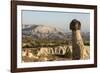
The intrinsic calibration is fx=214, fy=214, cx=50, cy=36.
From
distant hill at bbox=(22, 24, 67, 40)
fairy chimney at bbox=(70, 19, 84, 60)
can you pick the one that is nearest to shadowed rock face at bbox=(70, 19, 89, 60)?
fairy chimney at bbox=(70, 19, 84, 60)

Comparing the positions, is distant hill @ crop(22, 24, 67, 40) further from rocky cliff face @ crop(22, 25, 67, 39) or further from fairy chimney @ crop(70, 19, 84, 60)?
fairy chimney @ crop(70, 19, 84, 60)

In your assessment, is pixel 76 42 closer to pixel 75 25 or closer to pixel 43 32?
pixel 75 25

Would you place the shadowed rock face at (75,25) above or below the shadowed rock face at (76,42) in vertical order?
above

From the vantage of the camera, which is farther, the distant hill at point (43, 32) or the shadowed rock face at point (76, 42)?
the shadowed rock face at point (76, 42)

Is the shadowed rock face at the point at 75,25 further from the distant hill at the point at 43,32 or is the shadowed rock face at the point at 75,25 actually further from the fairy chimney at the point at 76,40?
the distant hill at the point at 43,32

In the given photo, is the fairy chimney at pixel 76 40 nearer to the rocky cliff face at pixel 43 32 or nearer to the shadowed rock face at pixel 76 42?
the shadowed rock face at pixel 76 42

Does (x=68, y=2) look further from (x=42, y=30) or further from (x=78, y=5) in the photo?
(x=42, y=30)

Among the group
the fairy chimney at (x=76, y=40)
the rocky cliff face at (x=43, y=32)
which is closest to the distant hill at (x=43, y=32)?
the rocky cliff face at (x=43, y=32)
